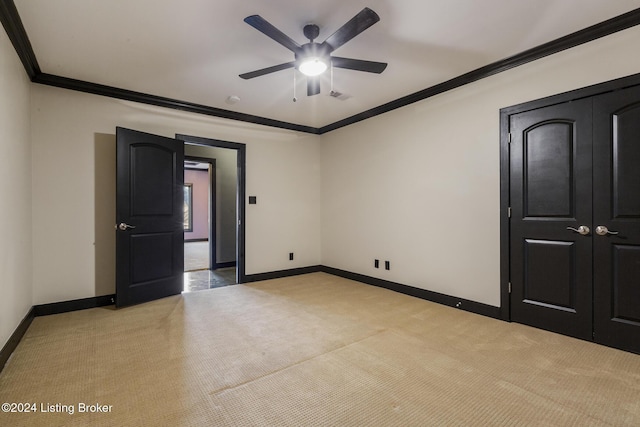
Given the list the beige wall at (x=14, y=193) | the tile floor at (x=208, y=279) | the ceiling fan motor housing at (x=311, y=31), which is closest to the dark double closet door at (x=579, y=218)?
the ceiling fan motor housing at (x=311, y=31)

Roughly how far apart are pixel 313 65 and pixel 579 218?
102 inches

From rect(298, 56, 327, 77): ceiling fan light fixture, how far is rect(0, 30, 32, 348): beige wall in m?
2.19

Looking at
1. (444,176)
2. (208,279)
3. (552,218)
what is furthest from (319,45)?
(208,279)

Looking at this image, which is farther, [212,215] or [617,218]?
[212,215]

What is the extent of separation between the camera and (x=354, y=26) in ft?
6.56

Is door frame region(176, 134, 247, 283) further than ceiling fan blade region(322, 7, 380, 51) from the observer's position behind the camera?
Yes

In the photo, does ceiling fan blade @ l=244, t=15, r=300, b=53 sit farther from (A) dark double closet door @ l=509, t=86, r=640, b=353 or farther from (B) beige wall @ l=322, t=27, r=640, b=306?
(A) dark double closet door @ l=509, t=86, r=640, b=353

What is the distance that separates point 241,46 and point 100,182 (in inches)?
93.2

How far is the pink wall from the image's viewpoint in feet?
37.4

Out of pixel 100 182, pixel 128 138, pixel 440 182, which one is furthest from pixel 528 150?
pixel 100 182

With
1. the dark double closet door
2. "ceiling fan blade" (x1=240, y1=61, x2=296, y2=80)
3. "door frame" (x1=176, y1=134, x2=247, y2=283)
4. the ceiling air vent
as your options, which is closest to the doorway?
"door frame" (x1=176, y1=134, x2=247, y2=283)

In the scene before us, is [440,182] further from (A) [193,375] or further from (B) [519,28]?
(A) [193,375]

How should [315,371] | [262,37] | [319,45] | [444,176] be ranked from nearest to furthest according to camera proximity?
[315,371] < [319,45] < [262,37] < [444,176]

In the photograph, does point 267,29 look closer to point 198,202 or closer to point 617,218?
point 617,218
